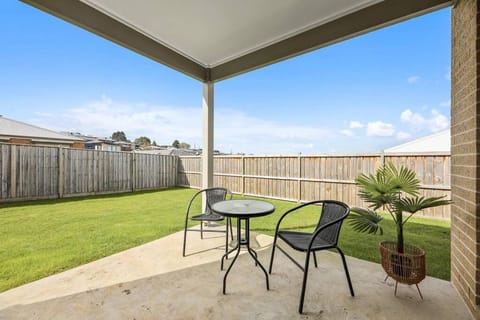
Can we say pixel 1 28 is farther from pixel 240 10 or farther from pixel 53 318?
pixel 53 318

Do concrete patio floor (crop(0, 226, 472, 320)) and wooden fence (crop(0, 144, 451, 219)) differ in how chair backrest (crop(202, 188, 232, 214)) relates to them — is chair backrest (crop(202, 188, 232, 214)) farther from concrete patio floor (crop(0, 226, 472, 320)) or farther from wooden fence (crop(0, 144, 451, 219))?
wooden fence (crop(0, 144, 451, 219))

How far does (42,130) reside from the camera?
9.68 metres

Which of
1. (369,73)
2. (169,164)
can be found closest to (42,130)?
(169,164)

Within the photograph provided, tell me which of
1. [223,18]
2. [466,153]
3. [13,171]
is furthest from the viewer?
[13,171]

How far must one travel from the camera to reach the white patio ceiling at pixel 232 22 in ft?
6.59

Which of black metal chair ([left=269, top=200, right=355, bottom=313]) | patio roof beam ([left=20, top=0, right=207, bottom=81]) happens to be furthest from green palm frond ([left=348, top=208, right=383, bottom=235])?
patio roof beam ([left=20, top=0, right=207, bottom=81])

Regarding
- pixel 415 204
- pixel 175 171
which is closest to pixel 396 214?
pixel 415 204

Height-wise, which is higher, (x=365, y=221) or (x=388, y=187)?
(x=388, y=187)

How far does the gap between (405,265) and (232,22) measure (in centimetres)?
289

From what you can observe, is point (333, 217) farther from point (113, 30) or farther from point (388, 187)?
point (113, 30)

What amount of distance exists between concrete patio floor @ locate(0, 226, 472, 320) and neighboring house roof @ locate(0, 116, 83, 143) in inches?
379

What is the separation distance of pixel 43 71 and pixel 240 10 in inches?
299

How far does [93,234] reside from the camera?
128 inches

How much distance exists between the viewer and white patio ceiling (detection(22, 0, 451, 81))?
2.01 meters
